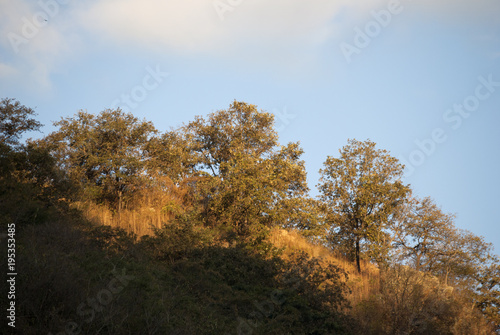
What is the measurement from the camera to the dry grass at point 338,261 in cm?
1407

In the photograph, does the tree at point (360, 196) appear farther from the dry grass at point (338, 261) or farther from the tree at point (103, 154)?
the tree at point (103, 154)

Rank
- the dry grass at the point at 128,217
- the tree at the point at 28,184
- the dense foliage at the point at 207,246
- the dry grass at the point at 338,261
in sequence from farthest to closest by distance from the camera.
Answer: the dry grass at the point at 338,261, the dry grass at the point at 128,217, the tree at the point at 28,184, the dense foliage at the point at 207,246

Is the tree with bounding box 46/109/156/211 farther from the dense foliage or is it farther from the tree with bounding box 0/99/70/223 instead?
the tree with bounding box 0/99/70/223

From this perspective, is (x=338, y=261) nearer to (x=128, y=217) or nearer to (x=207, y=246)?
(x=207, y=246)

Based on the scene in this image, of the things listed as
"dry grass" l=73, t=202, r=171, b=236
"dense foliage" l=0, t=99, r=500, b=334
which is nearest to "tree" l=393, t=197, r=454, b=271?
"dense foliage" l=0, t=99, r=500, b=334

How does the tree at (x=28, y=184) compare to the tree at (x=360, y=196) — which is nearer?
the tree at (x=28, y=184)

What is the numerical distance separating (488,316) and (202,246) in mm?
10488

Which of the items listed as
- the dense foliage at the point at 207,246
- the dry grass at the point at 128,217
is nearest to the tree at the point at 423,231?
the dense foliage at the point at 207,246

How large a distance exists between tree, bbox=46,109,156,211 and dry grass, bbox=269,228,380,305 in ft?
20.9

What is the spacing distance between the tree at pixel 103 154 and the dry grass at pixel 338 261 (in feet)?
20.9

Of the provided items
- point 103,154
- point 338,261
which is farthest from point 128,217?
point 338,261

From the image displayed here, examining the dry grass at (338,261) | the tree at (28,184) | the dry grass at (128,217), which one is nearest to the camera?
the tree at (28,184)

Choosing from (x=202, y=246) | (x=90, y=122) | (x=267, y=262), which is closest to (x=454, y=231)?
(x=267, y=262)

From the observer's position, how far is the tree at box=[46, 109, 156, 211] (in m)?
14.7
